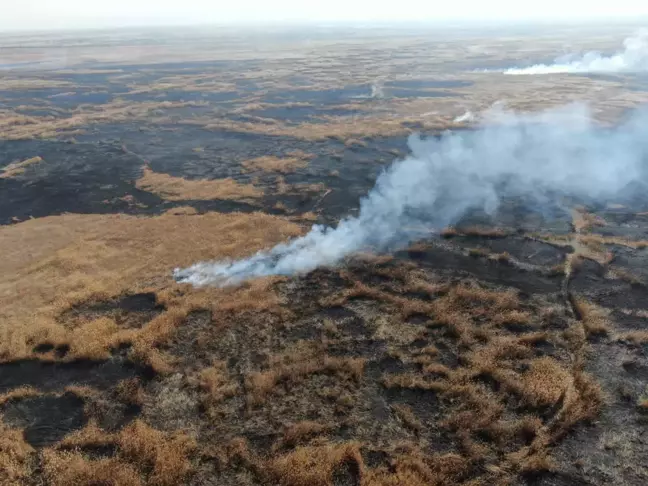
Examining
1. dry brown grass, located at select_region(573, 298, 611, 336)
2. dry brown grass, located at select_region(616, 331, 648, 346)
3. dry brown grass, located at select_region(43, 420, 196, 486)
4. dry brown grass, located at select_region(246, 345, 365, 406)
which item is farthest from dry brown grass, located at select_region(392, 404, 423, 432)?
dry brown grass, located at select_region(616, 331, 648, 346)

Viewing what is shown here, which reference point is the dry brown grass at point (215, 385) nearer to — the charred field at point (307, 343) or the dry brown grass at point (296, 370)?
the charred field at point (307, 343)

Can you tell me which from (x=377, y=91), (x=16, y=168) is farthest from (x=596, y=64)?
(x=16, y=168)

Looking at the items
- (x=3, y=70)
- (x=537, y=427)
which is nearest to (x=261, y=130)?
(x=537, y=427)

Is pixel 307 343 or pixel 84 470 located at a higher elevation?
pixel 307 343

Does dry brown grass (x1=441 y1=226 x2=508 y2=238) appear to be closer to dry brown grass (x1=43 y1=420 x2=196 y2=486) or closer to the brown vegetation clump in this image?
dry brown grass (x1=43 y1=420 x2=196 y2=486)

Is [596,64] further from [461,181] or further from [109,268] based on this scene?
[109,268]

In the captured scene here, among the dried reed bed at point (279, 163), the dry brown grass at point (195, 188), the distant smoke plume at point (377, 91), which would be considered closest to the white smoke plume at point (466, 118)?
the distant smoke plume at point (377, 91)
